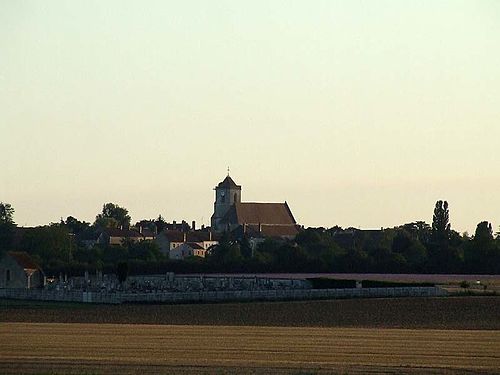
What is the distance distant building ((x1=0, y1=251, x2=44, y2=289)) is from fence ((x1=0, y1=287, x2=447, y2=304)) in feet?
40.0

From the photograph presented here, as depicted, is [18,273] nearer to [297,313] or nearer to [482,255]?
[297,313]

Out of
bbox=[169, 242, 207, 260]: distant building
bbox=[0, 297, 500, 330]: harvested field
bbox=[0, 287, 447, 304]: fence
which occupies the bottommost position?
bbox=[0, 297, 500, 330]: harvested field

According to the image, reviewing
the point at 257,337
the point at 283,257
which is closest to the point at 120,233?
the point at 283,257

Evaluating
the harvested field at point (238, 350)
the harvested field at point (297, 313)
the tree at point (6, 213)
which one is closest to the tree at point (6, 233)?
the tree at point (6, 213)

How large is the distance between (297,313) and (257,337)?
18.3 m

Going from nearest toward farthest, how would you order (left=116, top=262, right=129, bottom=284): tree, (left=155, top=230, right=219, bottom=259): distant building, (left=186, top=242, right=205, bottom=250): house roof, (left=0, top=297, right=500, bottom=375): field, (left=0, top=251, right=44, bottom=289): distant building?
(left=0, top=297, right=500, bottom=375): field → (left=116, top=262, right=129, bottom=284): tree → (left=0, top=251, right=44, bottom=289): distant building → (left=155, top=230, right=219, bottom=259): distant building → (left=186, top=242, right=205, bottom=250): house roof

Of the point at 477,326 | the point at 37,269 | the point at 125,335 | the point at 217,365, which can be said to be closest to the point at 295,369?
the point at 217,365

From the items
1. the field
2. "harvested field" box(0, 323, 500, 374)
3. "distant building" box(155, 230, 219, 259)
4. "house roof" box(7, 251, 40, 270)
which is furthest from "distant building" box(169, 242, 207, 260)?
"harvested field" box(0, 323, 500, 374)

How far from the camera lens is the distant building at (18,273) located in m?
103

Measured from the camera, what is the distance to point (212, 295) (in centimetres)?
8369

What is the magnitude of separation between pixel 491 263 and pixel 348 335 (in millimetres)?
63960

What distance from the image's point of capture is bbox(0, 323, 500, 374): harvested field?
39.7 meters

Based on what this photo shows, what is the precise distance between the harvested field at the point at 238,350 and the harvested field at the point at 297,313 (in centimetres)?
471

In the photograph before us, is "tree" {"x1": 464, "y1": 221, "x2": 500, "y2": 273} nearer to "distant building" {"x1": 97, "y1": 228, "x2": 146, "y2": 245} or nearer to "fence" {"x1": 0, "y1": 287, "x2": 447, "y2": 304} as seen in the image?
"fence" {"x1": 0, "y1": 287, "x2": 447, "y2": 304}
